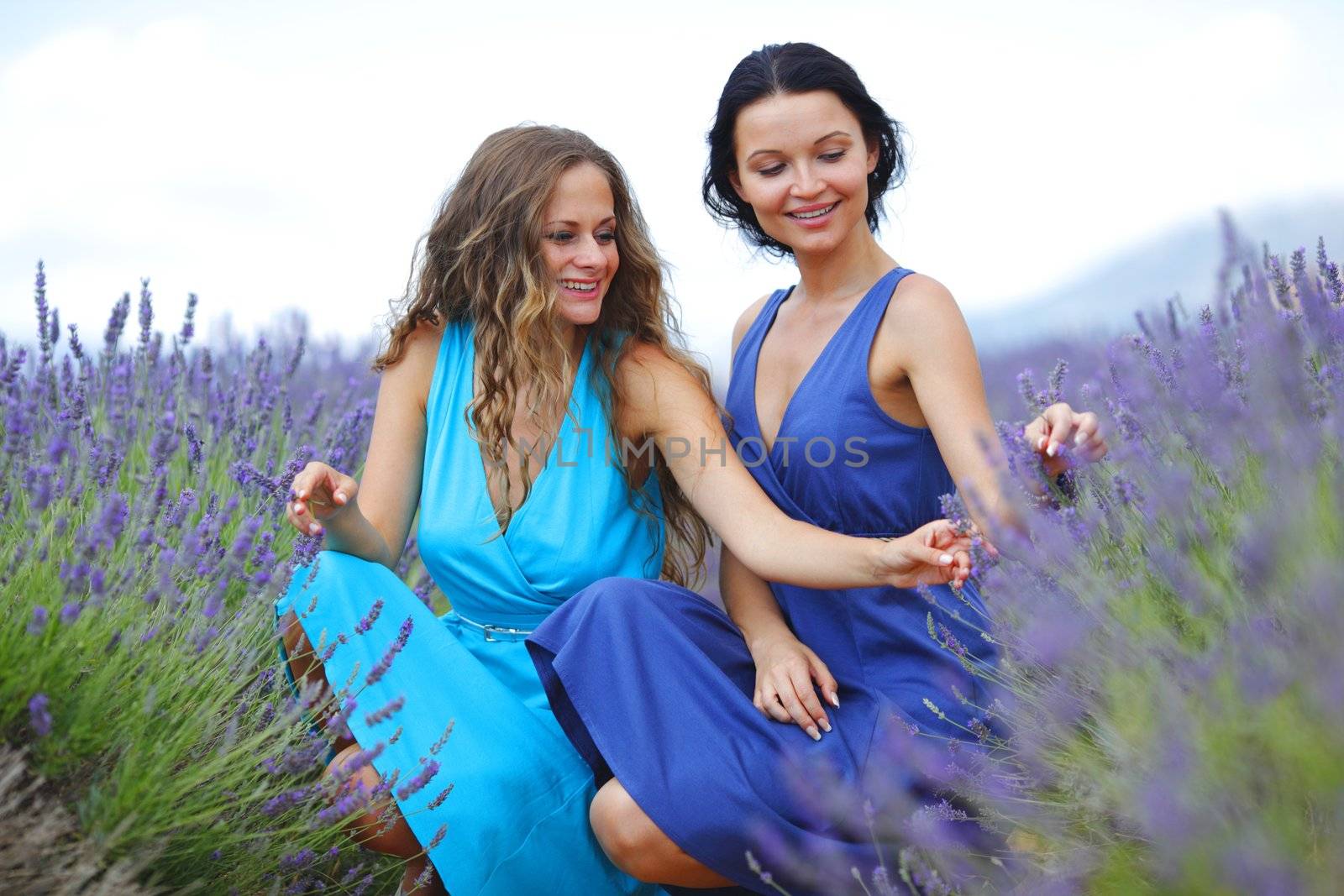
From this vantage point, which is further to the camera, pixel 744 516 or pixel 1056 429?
pixel 744 516

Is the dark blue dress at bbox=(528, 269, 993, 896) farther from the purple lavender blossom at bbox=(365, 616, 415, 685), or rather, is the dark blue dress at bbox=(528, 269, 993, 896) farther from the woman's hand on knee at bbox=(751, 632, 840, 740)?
the purple lavender blossom at bbox=(365, 616, 415, 685)

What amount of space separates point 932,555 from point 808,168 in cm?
84

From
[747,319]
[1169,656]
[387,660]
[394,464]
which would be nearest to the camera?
[1169,656]

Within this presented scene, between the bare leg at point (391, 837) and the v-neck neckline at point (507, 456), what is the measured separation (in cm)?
50

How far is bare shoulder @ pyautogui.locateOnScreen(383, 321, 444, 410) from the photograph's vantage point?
2.38 meters

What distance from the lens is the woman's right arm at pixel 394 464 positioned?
210 cm

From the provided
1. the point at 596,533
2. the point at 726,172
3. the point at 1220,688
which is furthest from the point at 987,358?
the point at 1220,688

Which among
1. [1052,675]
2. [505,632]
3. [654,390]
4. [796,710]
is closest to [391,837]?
[505,632]

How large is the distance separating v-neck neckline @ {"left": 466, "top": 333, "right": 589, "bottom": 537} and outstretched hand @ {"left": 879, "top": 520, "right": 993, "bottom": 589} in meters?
0.74

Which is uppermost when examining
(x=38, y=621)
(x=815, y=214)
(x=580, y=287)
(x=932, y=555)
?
(x=815, y=214)

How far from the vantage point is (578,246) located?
226cm

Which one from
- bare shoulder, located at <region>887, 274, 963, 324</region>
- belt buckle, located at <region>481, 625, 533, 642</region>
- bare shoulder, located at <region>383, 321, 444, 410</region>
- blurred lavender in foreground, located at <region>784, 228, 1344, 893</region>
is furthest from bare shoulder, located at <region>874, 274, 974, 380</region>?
bare shoulder, located at <region>383, 321, 444, 410</region>

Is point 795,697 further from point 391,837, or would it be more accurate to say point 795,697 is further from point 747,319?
point 747,319

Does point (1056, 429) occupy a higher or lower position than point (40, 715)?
higher
